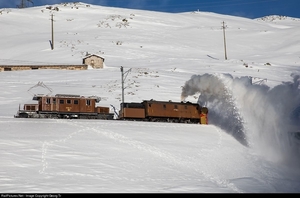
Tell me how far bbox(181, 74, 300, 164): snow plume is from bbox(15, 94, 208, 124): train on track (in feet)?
6.99

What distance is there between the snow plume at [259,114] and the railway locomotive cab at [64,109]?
375 inches

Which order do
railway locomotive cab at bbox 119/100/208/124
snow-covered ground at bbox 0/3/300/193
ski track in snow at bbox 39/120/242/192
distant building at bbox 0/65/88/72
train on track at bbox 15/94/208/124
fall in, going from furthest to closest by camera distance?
distant building at bbox 0/65/88/72 → railway locomotive cab at bbox 119/100/208/124 → train on track at bbox 15/94/208/124 → ski track in snow at bbox 39/120/242/192 → snow-covered ground at bbox 0/3/300/193

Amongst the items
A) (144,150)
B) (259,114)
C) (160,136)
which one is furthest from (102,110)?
(259,114)

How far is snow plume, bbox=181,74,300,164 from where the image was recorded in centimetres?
2659

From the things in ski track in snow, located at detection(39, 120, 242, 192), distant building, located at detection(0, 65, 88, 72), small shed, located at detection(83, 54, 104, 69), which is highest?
small shed, located at detection(83, 54, 104, 69)

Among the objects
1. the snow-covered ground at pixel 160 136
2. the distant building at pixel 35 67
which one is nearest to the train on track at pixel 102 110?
the snow-covered ground at pixel 160 136

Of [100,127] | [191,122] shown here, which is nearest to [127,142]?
[100,127]

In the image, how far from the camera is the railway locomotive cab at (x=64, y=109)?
3148 cm

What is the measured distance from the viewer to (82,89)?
44625mm

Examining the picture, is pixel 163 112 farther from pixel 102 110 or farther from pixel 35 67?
pixel 35 67

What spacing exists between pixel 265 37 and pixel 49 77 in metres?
64.6

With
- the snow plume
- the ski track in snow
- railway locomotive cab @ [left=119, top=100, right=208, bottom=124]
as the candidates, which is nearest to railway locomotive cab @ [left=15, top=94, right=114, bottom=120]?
railway locomotive cab @ [left=119, top=100, right=208, bottom=124]

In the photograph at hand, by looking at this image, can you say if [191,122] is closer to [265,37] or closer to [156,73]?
[156,73]

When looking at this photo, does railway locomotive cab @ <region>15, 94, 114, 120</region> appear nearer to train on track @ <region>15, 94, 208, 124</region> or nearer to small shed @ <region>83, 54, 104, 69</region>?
train on track @ <region>15, 94, 208, 124</region>
